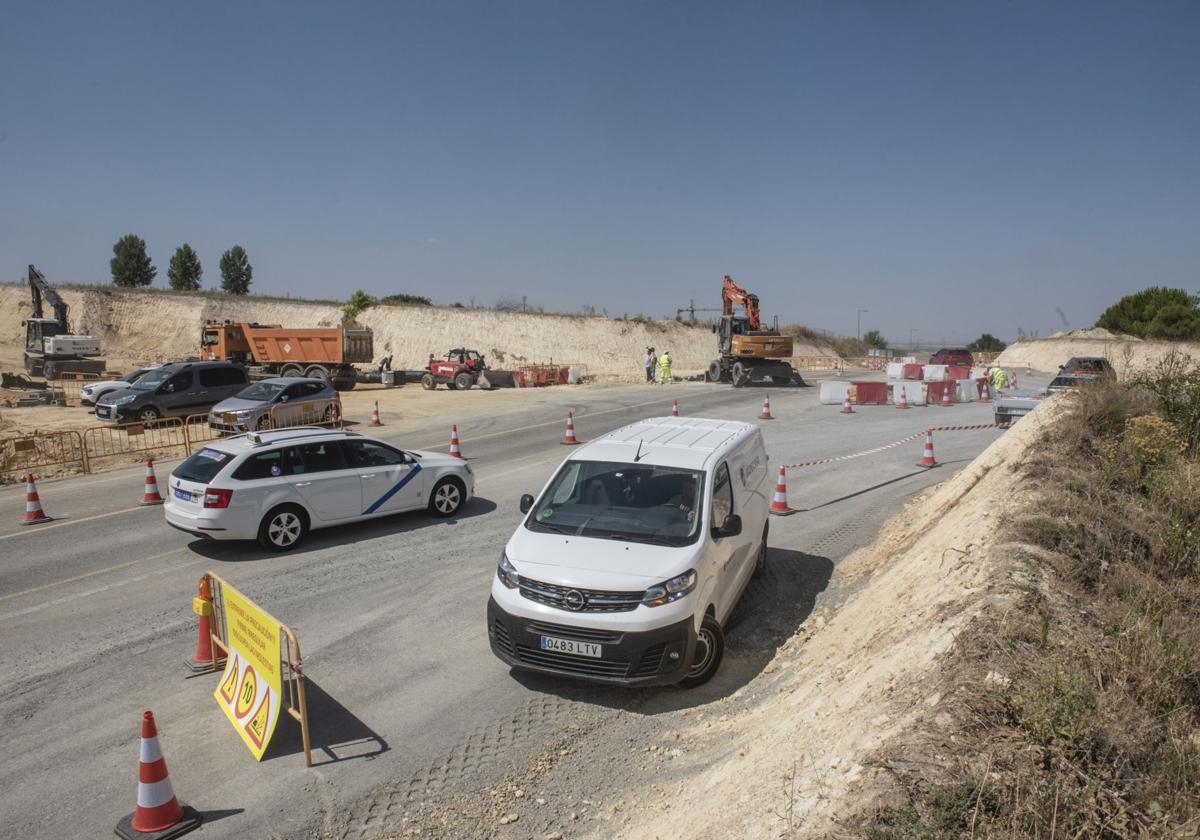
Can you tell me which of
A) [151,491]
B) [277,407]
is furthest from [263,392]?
[151,491]

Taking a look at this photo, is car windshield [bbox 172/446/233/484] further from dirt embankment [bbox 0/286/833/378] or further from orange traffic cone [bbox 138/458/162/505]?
dirt embankment [bbox 0/286/833/378]

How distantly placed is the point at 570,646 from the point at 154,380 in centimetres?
2093

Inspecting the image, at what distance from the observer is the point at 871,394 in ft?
90.6

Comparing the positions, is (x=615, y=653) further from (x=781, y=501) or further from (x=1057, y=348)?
(x=1057, y=348)

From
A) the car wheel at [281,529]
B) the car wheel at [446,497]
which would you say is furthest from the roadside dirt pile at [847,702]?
the car wheel at [281,529]

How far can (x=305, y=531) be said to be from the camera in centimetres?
1039

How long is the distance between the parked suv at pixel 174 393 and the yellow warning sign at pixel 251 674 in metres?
17.2

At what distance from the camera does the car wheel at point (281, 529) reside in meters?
9.92

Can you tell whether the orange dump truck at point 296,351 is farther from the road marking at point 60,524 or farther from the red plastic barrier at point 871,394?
the red plastic barrier at point 871,394

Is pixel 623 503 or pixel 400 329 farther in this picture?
pixel 400 329

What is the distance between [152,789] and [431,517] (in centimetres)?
724

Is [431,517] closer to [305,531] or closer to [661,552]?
[305,531]

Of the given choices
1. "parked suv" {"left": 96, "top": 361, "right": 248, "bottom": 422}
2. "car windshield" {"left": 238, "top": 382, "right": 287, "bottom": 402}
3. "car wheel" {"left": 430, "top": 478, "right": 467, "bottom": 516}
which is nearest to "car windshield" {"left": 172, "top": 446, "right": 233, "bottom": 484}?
"car wheel" {"left": 430, "top": 478, "right": 467, "bottom": 516}

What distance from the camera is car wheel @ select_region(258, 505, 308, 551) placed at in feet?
32.6
